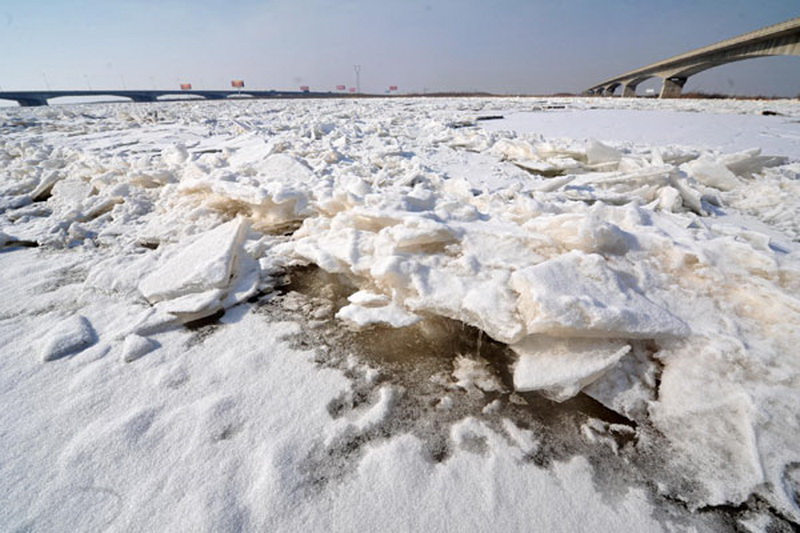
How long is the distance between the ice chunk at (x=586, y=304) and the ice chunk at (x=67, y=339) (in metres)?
1.76

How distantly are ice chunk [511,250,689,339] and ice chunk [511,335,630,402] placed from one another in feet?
0.13

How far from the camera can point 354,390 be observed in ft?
3.86

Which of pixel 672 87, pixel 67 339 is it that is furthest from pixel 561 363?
pixel 672 87

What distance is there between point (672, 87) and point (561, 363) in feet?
113

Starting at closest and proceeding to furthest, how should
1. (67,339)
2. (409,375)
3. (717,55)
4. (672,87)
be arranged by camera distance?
1. (409,375)
2. (67,339)
3. (717,55)
4. (672,87)

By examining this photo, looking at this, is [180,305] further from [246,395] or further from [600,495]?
[600,495]

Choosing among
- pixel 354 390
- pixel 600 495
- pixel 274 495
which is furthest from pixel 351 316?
pixel 600 495

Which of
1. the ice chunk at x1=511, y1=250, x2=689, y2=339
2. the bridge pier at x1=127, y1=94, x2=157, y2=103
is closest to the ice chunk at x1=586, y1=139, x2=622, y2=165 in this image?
the ice chunk at x1=511, y1=250, x2=689, y2=339

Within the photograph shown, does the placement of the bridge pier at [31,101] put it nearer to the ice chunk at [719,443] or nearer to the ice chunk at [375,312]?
the ice chunk at [375,312]

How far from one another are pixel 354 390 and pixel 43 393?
1.07 meters

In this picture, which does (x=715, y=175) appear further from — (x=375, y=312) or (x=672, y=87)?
(x=672, y=87)

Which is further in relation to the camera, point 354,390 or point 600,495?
point 354,390

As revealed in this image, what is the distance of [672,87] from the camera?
25.2 meters

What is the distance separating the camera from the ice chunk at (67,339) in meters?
1.31
